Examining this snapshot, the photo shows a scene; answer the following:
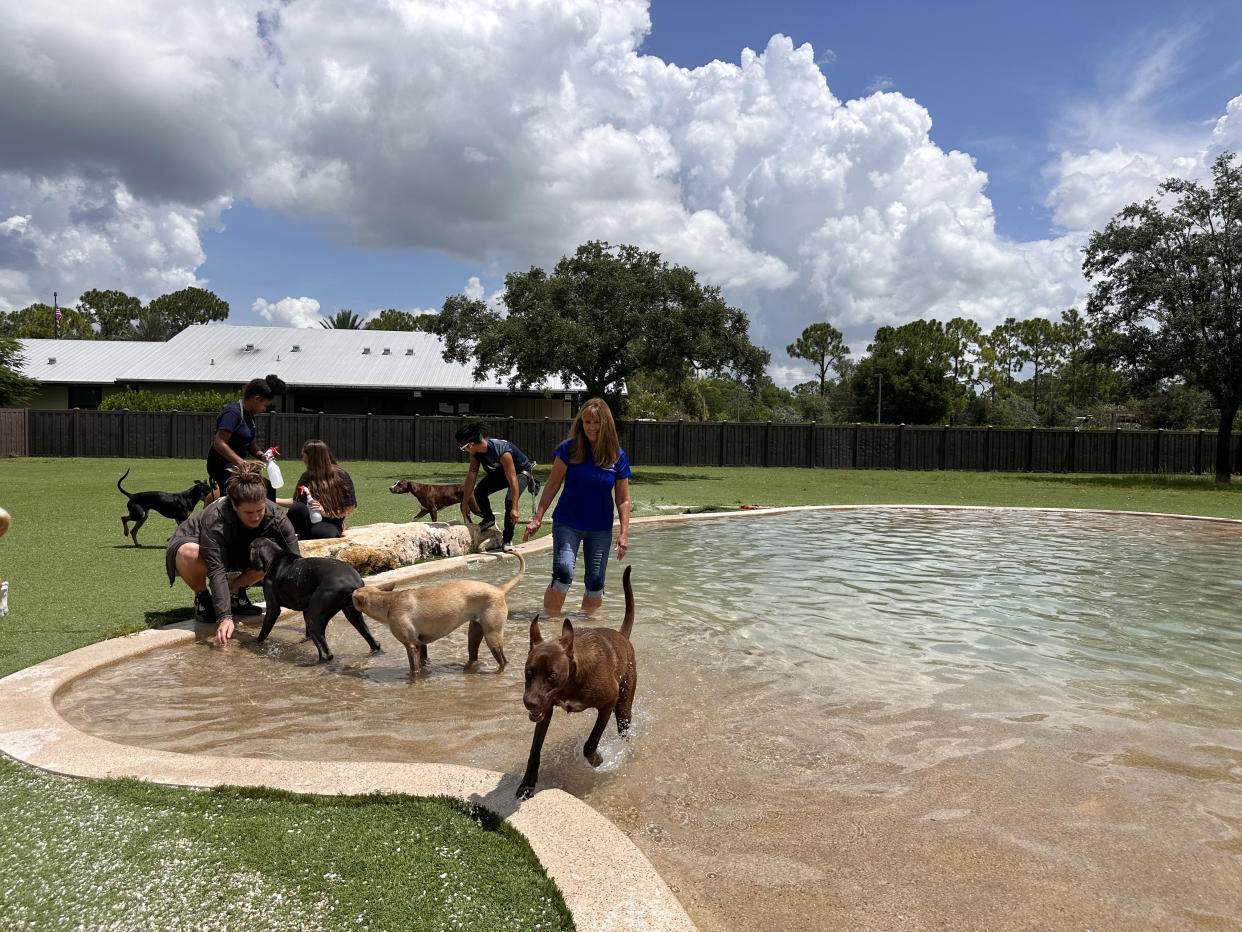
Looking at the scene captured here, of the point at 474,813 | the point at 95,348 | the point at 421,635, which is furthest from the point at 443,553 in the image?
the point at 95,348

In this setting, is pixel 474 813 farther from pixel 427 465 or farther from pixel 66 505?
pixel 427 465

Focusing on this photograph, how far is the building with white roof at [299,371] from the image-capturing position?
131 ft

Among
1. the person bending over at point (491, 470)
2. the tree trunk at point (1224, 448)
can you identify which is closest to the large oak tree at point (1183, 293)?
the tree trunk at point (1224, 448)

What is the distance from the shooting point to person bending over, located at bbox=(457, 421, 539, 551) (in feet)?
30.8

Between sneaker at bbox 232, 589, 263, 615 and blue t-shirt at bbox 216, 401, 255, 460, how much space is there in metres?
1.29

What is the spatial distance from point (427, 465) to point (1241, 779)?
29.8m

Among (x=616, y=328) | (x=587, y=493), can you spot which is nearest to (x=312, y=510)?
(x=587, y=493)

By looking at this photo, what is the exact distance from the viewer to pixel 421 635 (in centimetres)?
544

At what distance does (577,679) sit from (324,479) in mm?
5311

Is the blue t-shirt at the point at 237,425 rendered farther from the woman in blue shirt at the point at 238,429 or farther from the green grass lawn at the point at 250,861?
the green grass lawn at the point at 250,861

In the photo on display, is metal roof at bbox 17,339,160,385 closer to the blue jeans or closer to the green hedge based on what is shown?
the green hedge

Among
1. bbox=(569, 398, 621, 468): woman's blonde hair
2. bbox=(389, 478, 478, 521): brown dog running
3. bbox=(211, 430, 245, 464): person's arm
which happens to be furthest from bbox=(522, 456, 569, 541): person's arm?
bbox=(389, 478, 478, 521): brown dog running

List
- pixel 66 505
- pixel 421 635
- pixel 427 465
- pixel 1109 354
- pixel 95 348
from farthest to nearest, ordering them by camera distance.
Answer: pixel 95 348, pixel 427 465, pixel 1109 354, pixel 66 505, pixel 421 635

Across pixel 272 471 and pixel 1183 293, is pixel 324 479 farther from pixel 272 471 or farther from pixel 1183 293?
pixel 1183 293
